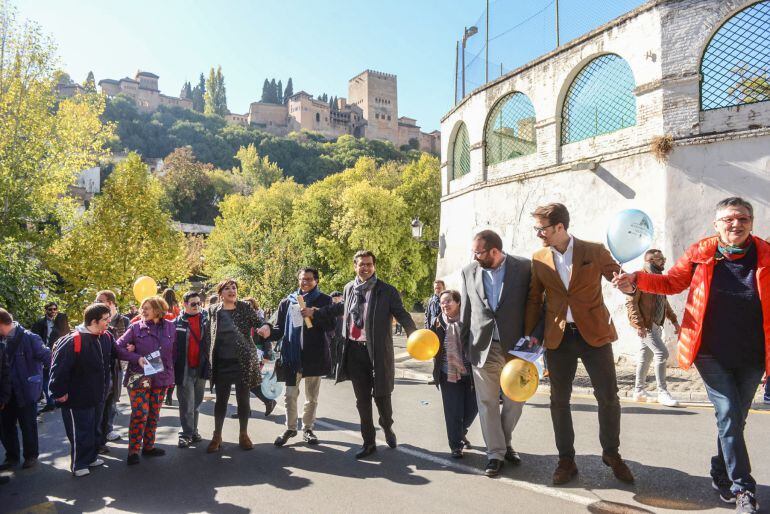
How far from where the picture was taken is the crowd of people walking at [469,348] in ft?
11.7

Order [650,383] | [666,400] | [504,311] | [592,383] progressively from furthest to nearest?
[650,383]
[666,400]
[504,311]
[592,383]

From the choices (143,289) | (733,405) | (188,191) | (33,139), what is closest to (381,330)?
(733,405)

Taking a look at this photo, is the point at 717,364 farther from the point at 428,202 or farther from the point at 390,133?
the point at 390,133

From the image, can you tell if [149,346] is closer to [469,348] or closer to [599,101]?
[469,348]

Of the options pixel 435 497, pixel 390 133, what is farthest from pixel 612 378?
pixel 390 133

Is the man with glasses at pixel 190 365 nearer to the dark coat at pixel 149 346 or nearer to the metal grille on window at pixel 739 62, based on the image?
the dark coat at pixel 149 346

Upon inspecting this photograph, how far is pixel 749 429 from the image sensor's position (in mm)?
5520

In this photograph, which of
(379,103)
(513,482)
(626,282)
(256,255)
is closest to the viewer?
(626,282)

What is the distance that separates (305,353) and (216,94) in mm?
139444

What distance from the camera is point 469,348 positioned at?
15.3ft

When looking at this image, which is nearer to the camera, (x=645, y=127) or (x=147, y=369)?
(x=147, y=369)

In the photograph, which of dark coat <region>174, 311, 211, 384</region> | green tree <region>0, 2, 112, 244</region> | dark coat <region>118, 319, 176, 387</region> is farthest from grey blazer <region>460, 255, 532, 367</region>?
→ green tree <region>0, 2, 112, 244</region>

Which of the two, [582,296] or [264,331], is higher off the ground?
[582,296]

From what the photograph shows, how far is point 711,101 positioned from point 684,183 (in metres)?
1.77
